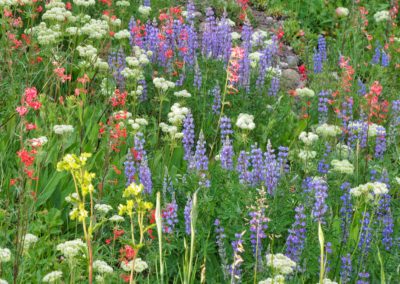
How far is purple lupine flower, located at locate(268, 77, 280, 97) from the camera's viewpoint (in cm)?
683

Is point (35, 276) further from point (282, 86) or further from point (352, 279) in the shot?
point (282, 86)

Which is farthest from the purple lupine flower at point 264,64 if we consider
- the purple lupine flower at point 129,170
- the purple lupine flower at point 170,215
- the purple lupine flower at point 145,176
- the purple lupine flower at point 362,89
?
the purple lupine flower at point 170,215

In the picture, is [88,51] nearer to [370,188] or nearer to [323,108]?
[323,108]

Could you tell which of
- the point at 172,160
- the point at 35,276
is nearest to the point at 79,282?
the point at 35,276

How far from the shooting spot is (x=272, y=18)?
9.23 m

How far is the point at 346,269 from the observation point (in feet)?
14.0

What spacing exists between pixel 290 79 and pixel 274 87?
1.13m

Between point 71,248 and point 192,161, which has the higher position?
point 71,248

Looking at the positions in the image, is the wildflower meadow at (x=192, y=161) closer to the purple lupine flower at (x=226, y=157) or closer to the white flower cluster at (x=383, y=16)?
the purple lupine flower at (x=226, y=157)

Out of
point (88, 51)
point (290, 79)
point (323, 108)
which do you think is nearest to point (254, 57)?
point (323, 108)

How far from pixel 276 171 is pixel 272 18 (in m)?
4.73

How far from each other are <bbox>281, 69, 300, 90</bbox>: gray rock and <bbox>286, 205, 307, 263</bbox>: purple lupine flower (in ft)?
11.6

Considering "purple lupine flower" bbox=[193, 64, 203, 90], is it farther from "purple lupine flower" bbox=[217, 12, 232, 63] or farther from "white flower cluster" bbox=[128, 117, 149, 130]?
"white flower cluster" bbox=[128, 117, 149, 130]

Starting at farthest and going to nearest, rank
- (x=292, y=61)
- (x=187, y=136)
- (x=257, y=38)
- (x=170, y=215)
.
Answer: (x=292, y=61) < (x=257, y=38) < (x=187, y=136) < (x=170, y=215)
